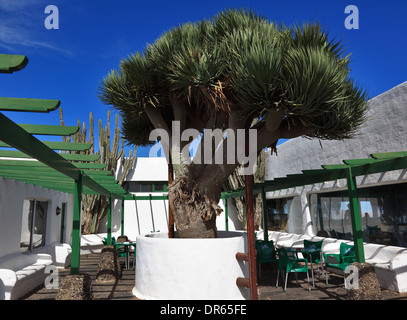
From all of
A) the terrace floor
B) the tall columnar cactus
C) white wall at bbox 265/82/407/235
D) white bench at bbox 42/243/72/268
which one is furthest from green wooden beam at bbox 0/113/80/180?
the tall columnar cactus

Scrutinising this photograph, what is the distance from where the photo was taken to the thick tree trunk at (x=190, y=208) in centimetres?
600

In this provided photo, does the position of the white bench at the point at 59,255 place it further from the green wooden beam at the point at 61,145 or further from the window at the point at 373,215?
the window at the point at 373,215

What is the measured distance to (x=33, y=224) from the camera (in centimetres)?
874

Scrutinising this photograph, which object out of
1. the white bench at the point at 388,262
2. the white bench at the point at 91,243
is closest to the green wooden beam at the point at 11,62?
the white bench at the point at 388,262

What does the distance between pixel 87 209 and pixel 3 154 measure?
9291 millimetres

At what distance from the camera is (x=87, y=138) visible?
1369 cm

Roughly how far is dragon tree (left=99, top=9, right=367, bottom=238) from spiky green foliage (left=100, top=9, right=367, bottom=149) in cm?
2

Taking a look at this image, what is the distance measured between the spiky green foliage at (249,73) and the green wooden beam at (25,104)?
2657mm

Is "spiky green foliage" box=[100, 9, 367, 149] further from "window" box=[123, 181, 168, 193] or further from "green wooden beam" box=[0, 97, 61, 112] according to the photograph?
"window" box=[123, 181, 168, 193]

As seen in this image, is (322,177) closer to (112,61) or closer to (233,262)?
(233,262)

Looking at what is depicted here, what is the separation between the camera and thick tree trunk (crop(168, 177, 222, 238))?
600 cm

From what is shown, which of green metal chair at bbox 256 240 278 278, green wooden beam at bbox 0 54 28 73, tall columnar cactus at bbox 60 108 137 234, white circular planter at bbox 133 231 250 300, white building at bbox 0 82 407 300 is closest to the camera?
green wooden beam at bbox 0 54 28 73

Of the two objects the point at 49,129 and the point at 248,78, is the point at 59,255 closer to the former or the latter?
the point at 49,129

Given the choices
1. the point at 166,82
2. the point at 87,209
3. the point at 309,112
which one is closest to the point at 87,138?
the point at 87,209
